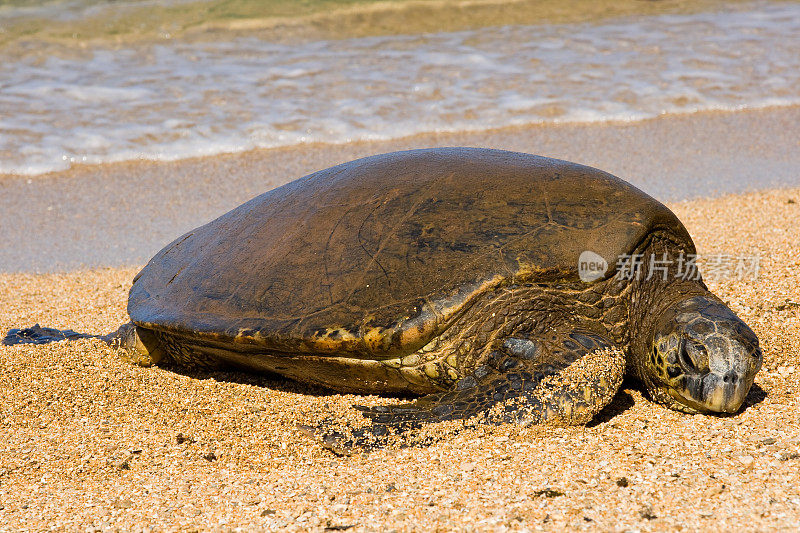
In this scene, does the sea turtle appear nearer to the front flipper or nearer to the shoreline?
the front flipper

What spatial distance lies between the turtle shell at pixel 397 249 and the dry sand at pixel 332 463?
36cm

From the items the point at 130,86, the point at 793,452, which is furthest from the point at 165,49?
the point at 793,452

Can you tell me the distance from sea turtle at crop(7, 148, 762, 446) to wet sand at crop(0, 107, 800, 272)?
2656 mm

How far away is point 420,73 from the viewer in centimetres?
958

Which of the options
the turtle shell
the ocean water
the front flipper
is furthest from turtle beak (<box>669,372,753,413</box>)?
the ocean water

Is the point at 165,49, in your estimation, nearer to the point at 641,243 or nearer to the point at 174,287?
the point at 174,287

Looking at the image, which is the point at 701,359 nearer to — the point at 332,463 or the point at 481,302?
the point at 481,302

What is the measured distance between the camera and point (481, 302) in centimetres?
285

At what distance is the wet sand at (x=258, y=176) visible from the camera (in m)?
5.68

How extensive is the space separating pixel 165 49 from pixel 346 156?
5.49 m

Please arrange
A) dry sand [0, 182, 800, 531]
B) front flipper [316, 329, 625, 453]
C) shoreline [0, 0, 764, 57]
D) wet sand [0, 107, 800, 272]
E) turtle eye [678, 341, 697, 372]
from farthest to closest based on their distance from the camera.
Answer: shoreline [0, 0, 764, 57], wet sand [0, 107, 800, 272], turtle eye [678, 341, 697, 372], front flipper [316, 329, 625, 453], dry sand [0, 182, 800, 531]

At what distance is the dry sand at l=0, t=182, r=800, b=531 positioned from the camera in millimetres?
2172

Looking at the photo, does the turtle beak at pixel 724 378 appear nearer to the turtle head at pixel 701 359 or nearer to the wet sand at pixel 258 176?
the turtle head at pixel 701 359

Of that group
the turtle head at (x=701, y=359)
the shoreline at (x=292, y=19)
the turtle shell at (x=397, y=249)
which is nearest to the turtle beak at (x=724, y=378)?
the turtle head at (x=701, y=359)
